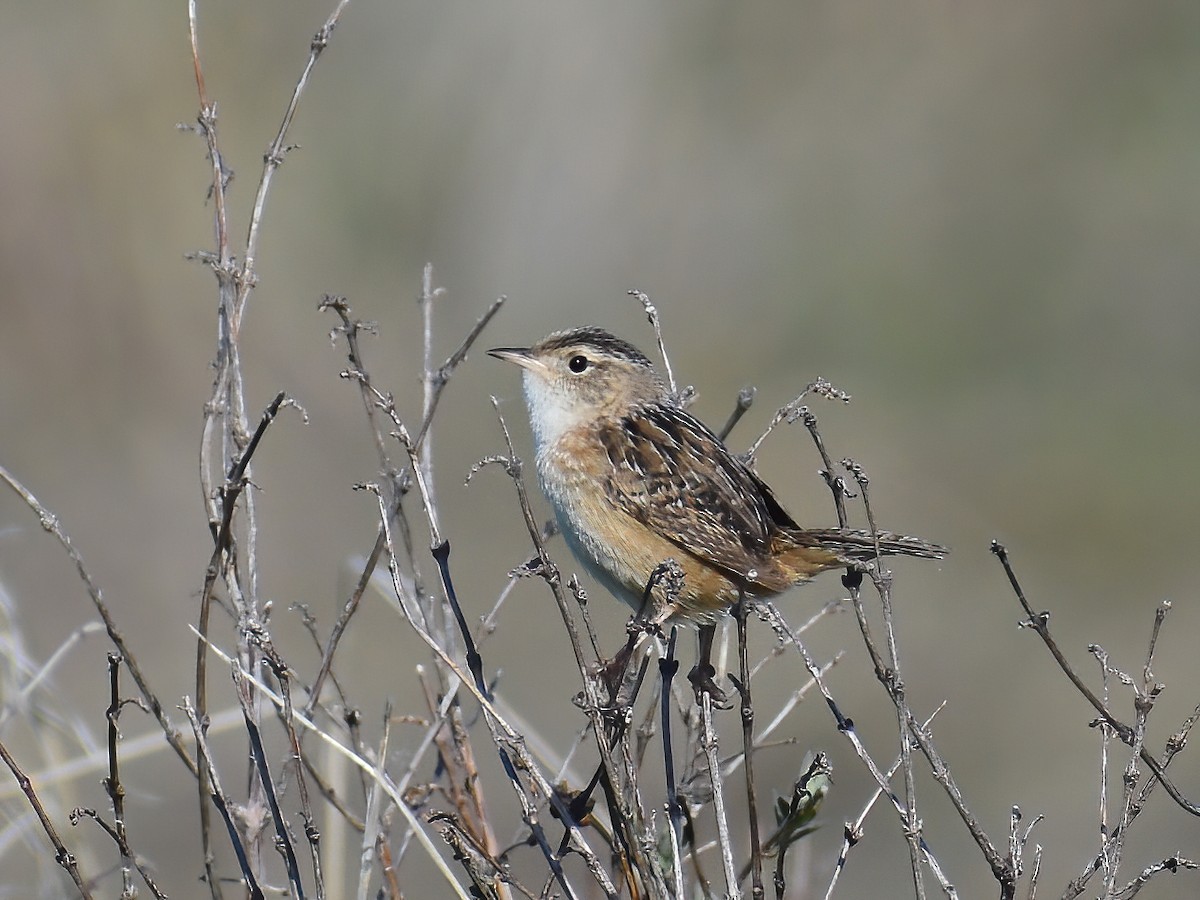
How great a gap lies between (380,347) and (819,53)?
185 inches

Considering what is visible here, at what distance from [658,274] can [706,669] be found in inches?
342

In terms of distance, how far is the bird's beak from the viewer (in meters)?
4.44

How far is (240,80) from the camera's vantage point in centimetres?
1188

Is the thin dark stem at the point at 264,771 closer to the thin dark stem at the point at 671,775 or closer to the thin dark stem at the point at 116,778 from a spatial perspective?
the thin dark stem at the point at 116,778

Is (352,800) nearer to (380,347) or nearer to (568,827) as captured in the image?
(568,827)

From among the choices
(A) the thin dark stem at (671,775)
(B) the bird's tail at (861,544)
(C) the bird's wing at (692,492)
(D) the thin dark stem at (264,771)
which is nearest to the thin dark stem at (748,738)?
(A) the thin dark stem at (671,775)

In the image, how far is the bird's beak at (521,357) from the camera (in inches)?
175

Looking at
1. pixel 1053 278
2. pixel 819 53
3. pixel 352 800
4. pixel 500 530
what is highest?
pixel 819 53

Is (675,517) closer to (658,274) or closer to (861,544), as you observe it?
(861,544)

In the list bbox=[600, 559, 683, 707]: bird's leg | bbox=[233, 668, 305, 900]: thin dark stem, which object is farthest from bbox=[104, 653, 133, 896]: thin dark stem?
bbox=[600, 559, 683, 707]: bird's leg

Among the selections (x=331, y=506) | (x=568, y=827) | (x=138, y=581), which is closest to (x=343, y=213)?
(x=331, y=506)

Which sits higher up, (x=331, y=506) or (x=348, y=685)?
(x=331, y=506)

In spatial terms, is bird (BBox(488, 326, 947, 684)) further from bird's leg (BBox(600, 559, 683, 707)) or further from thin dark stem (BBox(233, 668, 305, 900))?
thin dark stem (BBox(233, 668, 305, 900))

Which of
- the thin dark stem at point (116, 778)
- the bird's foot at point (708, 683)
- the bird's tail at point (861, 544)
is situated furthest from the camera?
the bird's tail at point (861, 544)
